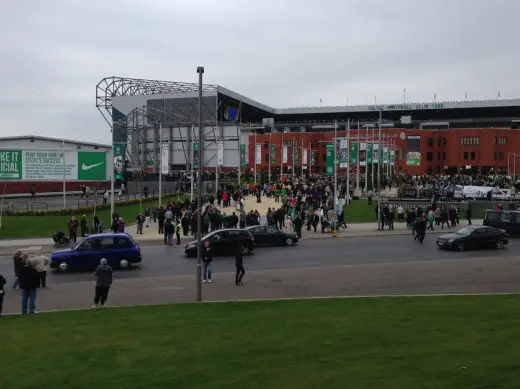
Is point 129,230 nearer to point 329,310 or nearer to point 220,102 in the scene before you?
point 329,310

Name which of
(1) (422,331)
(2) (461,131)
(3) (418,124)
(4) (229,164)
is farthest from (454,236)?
(3) (418,124)

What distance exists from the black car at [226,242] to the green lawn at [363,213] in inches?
637

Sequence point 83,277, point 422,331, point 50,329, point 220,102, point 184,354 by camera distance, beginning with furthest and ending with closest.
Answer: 1. point 220,102
2. point 83,277
3. point 50,329
4. point 422,331
5. point 184,354

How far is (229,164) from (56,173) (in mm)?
59436

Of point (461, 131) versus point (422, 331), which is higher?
point (461, 131)

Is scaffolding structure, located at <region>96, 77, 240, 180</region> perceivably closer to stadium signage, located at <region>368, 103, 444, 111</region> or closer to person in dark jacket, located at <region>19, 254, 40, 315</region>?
stadium signage, located at <region>368, 103, 444, 111</region>

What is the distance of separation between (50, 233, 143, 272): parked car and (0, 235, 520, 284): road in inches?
18.1

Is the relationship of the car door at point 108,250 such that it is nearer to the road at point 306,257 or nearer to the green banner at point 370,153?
the road at point 306,257

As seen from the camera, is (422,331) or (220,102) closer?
(422,331)

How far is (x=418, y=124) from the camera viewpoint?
409ft

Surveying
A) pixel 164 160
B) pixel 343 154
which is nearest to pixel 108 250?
pixel 164 160

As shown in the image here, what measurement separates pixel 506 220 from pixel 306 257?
48.1 feet

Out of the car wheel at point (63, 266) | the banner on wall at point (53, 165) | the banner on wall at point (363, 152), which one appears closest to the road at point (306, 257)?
the car wheel at point (63, 266)

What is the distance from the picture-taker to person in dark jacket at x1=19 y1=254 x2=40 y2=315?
15508 mm
